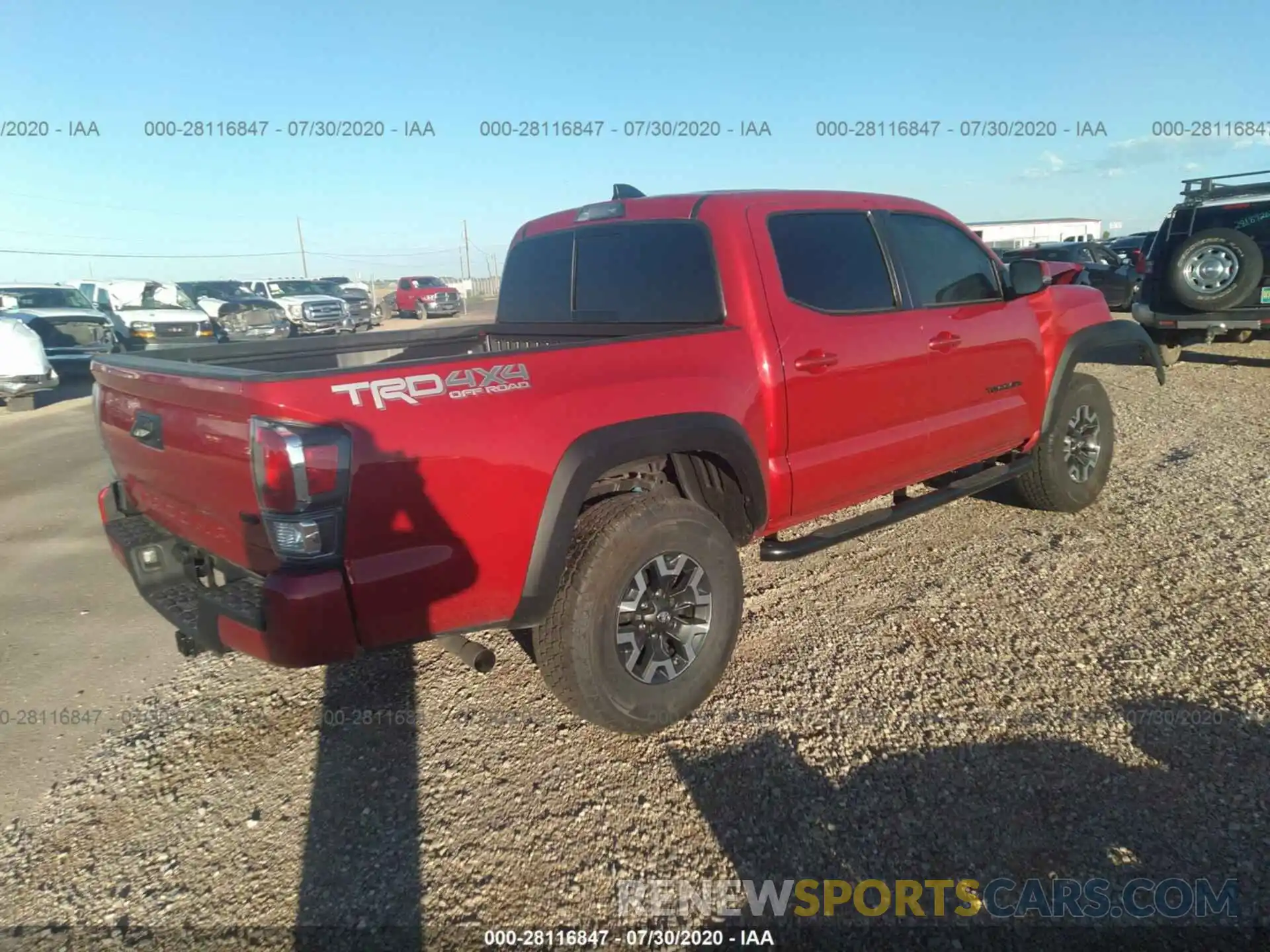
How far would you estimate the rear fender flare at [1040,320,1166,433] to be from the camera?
15.3ft

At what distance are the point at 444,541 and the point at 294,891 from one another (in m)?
1.10

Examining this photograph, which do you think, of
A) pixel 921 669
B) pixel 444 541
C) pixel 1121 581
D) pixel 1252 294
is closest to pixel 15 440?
pixel 444 541

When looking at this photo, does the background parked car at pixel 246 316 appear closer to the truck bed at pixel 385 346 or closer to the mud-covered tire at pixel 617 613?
the truck bed at pixel 385 346

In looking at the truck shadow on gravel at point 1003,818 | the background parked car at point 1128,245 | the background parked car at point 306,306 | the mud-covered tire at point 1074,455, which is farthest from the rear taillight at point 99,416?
the background parked car at point 1128,245

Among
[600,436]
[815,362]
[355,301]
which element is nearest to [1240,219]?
[815,362]

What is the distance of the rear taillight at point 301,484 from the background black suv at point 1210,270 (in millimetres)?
9198

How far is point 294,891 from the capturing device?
230 centimetres

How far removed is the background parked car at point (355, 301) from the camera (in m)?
24.5

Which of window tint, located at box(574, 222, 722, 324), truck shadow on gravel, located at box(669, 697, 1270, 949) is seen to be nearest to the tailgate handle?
window tint, located at box(574, 222, 722, 324)

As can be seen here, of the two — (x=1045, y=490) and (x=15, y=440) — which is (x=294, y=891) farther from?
(x=15, y=440)

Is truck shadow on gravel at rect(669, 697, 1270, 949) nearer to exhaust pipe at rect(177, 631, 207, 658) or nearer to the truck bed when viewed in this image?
the truck bed

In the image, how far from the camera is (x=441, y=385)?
2312 mm

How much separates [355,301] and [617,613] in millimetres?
25155

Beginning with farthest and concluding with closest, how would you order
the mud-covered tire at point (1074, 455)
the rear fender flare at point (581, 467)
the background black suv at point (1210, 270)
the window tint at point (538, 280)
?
the background black suv at point (1210, 270), the mud-covered tire at point (1074, 455), the window tint at point (538, 280), the rear fender flare at point (581, 467)
